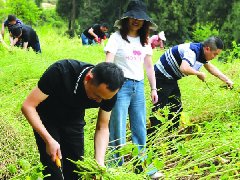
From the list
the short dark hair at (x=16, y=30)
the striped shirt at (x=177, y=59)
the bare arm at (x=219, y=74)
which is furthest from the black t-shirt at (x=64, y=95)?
the short dark hair at (x=16, y=30)

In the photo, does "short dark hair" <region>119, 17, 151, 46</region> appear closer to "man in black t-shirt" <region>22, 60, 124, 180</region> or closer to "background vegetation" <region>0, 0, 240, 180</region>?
"background vegetation" <region>0, 0, 240, 180</region>

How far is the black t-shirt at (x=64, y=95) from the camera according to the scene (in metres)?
2.29

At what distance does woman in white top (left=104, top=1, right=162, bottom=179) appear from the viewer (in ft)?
10.9

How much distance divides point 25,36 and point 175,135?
4812mm

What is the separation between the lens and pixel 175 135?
304 centimetres

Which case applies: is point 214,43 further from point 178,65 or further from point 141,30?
point 141,30

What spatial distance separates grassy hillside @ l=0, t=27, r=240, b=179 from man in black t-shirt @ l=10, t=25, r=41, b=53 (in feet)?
2.22

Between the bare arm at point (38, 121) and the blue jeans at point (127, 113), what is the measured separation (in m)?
1.02

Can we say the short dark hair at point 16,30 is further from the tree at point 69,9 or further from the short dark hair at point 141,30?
the tree at point 69,9

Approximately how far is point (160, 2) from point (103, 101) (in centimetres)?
2190

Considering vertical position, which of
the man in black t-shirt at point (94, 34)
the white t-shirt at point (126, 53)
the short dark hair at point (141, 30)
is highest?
the short dark hair at point (141, 30)

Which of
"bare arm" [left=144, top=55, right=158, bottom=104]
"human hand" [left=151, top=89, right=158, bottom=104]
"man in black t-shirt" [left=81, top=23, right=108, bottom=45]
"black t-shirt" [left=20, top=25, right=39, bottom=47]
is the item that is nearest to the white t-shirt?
"bare arm" [left=144, top=55, right=158, bottom=104]

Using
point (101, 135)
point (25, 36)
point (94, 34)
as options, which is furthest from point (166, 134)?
point (94, 34)

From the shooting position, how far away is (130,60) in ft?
11.1
